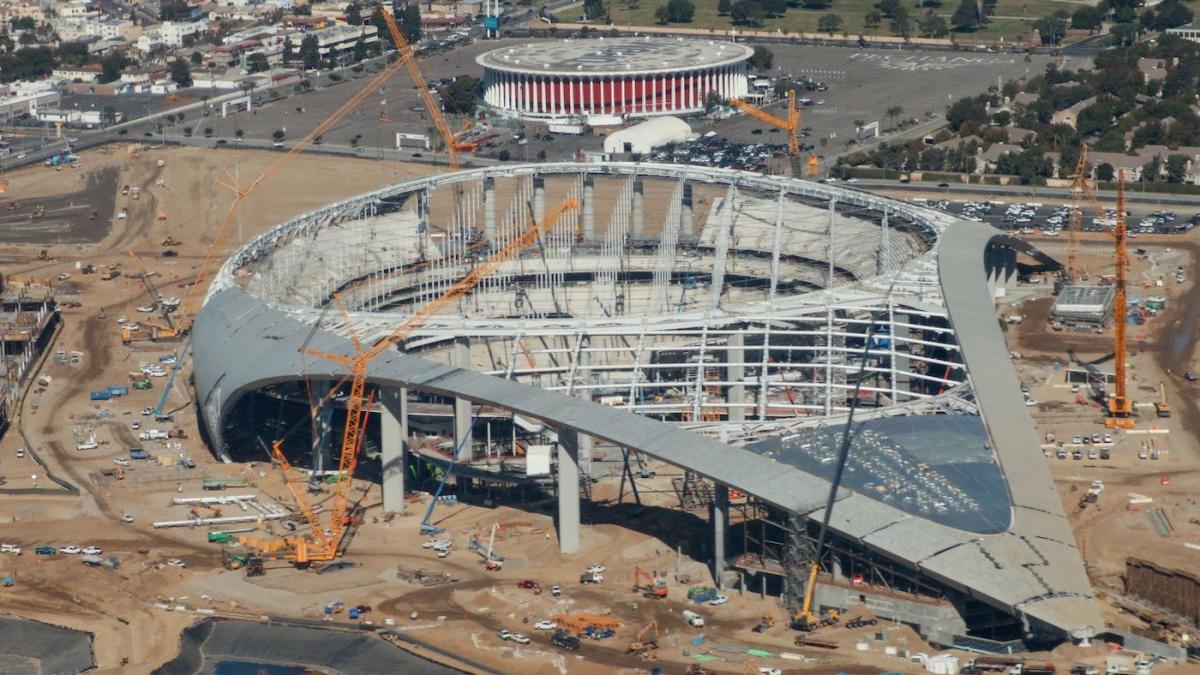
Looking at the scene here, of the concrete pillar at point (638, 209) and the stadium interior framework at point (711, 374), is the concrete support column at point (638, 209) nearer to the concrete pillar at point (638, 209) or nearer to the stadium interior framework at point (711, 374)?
the concrete pillar at point (638, 209)

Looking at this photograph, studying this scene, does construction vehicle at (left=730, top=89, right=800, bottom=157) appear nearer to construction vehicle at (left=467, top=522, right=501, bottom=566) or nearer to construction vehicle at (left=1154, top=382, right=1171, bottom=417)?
construction vehicle at (left=1154, top=382, right=1171, bottom=417)

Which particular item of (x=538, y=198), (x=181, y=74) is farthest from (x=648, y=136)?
(x=181, y=74)

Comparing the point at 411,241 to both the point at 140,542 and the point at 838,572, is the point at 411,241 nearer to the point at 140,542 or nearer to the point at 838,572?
the point at 140,542

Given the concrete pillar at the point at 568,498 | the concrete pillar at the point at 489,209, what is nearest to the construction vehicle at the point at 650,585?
the concrete pillar at the point at 568,498

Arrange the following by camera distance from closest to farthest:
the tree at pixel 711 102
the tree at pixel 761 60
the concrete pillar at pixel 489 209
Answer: the concrete pillar at pixel 489 209
the tree at pixel 711 102
the tree at pixel 761 60

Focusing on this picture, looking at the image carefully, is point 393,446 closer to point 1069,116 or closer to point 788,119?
point 788,119

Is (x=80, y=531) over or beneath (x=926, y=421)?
beneath

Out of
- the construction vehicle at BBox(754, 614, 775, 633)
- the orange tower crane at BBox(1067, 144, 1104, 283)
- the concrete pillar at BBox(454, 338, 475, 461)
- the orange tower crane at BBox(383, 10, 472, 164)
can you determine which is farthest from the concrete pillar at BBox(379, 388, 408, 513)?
the orange tower crane at BBox(383, 10, 472, 164)

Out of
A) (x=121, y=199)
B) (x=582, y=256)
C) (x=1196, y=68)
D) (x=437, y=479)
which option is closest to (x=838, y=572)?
(x=437, y=479)
